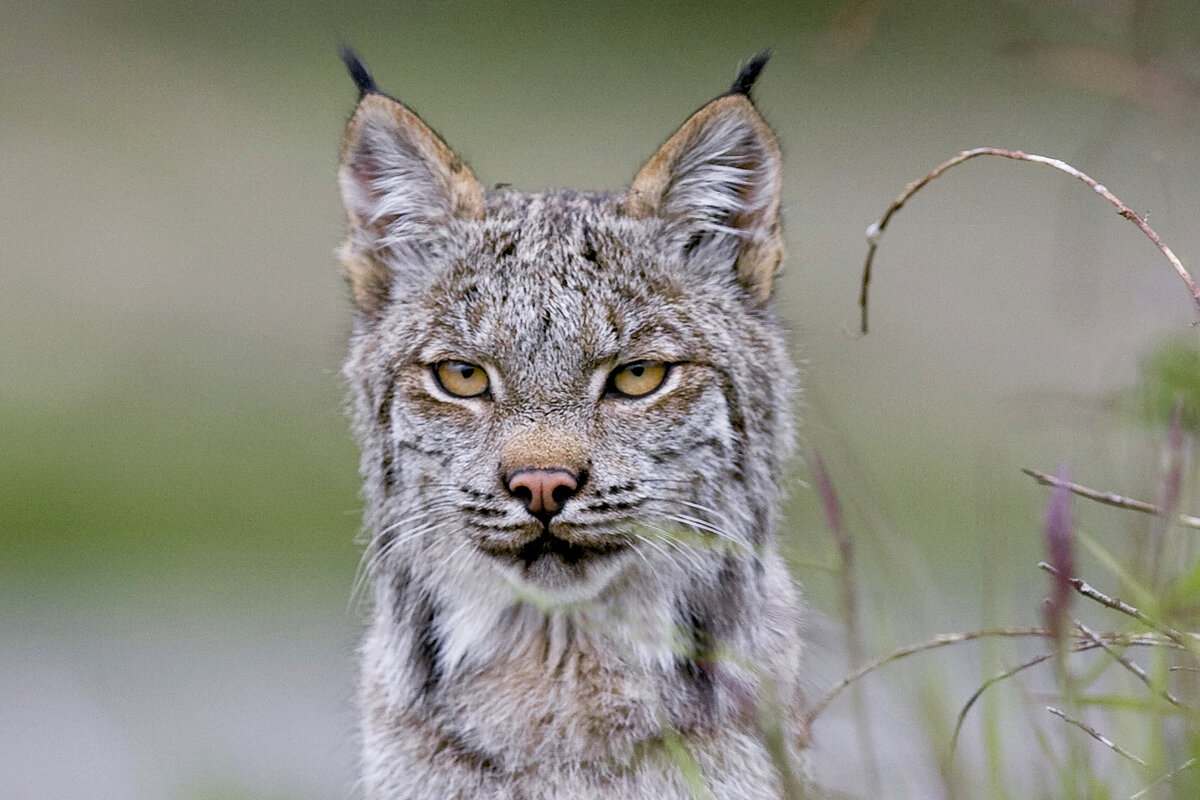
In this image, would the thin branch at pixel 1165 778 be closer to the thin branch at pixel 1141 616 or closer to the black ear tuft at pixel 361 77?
the thin branch at pixel 1141 616

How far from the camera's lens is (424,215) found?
3.71 meters

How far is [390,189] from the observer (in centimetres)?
373

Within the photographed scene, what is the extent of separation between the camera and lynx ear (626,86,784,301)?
3.53 meters

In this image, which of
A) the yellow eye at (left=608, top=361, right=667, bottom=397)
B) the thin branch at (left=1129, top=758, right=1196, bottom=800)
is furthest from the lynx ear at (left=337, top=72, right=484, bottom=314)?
the thin branch at (left=1129, top=758, right=1196, bottom=800)

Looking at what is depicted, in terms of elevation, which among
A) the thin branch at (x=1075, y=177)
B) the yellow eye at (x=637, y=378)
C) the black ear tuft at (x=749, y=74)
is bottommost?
the yellow eye at (x=637, y=378)

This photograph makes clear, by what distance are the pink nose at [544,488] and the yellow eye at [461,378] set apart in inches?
15.1

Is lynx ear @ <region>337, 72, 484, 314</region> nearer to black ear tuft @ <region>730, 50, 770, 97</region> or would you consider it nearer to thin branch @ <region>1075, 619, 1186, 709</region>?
black ear tuft @ <region>730, 50, 770, 97</region>

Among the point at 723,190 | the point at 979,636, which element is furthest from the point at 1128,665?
the point at 723,190

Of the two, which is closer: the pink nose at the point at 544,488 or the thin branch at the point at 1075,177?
the thin branch at the point at 1075,177

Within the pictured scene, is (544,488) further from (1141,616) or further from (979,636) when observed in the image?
(1141,616)

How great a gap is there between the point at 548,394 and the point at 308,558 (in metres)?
5.54

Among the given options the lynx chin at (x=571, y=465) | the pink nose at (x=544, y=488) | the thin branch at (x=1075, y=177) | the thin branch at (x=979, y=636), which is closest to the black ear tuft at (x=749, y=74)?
the lynx chin at (x=571, y=465)

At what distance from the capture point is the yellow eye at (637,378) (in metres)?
3.35

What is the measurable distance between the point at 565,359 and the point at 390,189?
2.35ft
